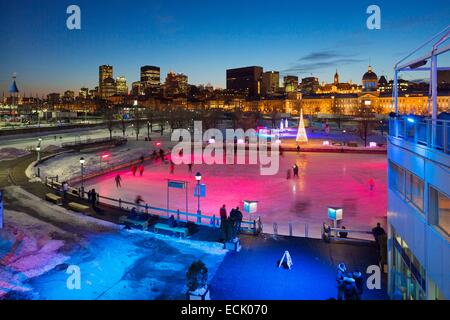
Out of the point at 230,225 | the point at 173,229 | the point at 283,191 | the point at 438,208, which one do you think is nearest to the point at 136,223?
the point at 173,229

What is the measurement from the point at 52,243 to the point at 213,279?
5578 mm

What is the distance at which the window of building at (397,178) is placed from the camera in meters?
8.42

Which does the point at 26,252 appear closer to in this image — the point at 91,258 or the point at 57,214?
the point at 91,258

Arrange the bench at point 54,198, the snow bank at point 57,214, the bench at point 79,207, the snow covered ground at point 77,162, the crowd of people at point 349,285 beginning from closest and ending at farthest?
1. the crowd of people at point 349,285
2. the snow bank at point 57,214
3. the bench at point 79,207
4. the bench at point 54,198
5. the snow covered ground at point 77,162

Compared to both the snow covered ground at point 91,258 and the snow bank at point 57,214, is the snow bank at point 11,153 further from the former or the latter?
the snow covered ground at point 91,258

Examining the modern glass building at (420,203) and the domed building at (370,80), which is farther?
the domed building at (370,80)

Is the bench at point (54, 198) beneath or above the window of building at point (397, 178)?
beneath

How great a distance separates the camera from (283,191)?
72.5ft

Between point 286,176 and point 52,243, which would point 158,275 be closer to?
point 52,243

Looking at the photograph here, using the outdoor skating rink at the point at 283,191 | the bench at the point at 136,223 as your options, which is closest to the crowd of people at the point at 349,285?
the outdoor skating rink at the point at 283,191

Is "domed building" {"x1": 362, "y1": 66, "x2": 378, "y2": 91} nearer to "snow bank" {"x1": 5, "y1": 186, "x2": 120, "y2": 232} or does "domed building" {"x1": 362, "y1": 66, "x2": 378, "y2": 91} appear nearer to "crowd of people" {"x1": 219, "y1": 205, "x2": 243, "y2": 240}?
"snow bank" {"x1": 5, "y1": 186, "x2": 120, "y2": 232}

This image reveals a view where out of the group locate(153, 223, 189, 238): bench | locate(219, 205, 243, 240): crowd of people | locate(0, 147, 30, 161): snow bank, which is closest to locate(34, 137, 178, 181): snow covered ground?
locate(0, 147, 30, 161): snow bank

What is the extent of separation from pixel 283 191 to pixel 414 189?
573 inches

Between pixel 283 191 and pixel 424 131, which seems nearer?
pixel 424 131
